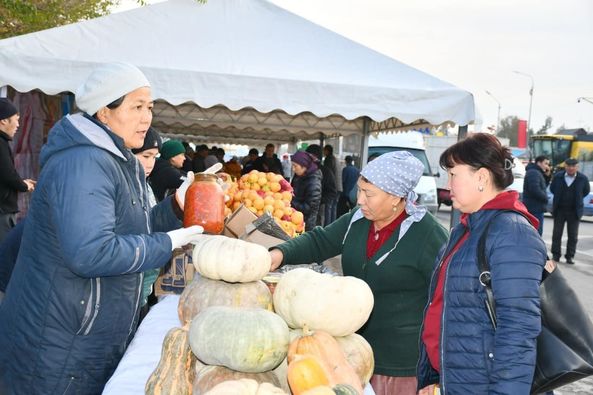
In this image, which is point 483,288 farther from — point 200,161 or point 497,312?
point 200,161

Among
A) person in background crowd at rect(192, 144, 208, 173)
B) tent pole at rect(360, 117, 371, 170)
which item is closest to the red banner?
person in background crowd at rect(192, 144, 208, 173)

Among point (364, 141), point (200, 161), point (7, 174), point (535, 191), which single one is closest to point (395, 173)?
point (7, 174)

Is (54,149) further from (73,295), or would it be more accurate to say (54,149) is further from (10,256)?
(10,256)

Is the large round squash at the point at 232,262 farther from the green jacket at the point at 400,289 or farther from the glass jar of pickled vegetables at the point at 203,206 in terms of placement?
the green jacket at the point at 400,289

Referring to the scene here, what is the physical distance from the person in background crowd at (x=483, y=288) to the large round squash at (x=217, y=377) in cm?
72

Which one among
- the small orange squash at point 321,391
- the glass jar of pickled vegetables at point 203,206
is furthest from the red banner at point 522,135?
the small orange squash at point 321,391

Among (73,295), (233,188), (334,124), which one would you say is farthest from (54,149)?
(334,124)

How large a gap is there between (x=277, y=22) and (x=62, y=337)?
5835 millimetres

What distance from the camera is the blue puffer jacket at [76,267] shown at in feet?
6.35

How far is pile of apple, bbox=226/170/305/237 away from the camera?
5.09m

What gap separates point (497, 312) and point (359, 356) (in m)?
0.52

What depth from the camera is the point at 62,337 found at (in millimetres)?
2082

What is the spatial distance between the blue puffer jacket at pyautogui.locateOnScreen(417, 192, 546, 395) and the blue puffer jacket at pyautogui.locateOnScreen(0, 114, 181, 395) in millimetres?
1105

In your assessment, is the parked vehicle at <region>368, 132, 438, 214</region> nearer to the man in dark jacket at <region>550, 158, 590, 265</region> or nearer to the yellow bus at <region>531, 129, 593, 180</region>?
the man in dark jacket at <region>550, 158, 590, 265</region>
